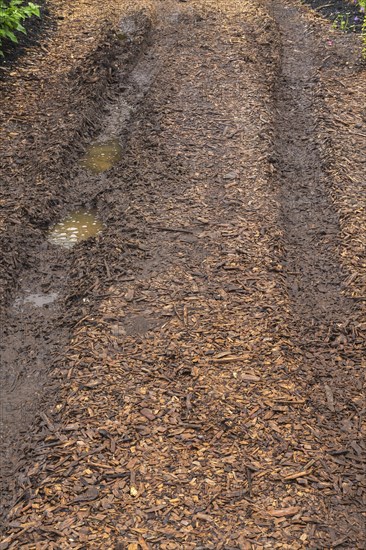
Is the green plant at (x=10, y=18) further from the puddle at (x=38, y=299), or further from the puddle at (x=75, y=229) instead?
the puddle at (x=38, y=299)

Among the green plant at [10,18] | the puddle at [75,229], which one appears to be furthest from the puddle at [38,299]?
the green plant at [10,18]

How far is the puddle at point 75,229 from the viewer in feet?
20.3

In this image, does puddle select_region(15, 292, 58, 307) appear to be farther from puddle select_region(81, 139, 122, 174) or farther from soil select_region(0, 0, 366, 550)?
puddle select_region(81, 139, 122, 174)

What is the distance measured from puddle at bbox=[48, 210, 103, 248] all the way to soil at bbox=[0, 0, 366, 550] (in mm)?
115

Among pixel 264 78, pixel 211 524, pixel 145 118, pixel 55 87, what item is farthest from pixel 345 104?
pixel 211 524

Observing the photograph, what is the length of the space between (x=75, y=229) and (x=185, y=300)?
5.49ft

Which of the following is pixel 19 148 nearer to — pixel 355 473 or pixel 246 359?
pixel 246 359


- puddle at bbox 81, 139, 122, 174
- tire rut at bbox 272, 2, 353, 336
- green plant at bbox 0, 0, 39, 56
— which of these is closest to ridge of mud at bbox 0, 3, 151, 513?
puddle at bbox 81, 139, 122, 174

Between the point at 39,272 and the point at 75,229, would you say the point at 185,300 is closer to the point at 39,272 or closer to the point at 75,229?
the point at 39,272

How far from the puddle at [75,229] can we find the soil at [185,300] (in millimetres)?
115

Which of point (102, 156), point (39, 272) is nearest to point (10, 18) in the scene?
point (102, 156)

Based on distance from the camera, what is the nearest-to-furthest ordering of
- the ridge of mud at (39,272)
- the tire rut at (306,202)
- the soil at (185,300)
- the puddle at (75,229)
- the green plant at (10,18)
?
the soil at (185,300) < the ridge of mud at (39,272) < the tire rut at (306,202) < the puddle at (75,229) < the green plant at (10,18)

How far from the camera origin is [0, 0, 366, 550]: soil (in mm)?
3766

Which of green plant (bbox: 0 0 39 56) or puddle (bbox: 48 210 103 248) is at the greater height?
green plant (bbox: 0 0 39 56)
